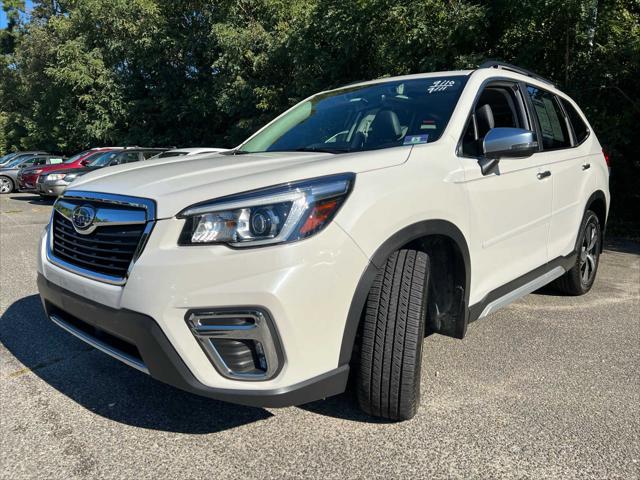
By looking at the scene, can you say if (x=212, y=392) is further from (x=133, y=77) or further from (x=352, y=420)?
(x=133, y=77)

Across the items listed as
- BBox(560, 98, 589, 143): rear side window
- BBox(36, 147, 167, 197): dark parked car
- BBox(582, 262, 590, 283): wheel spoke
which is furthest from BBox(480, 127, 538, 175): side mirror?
BBox(36, 147, 167, 197): dark parked car

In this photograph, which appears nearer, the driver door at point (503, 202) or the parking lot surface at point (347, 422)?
the parking lot surface at point (347, 422)

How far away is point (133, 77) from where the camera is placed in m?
22.3

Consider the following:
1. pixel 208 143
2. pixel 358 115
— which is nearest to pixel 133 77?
pixel 208 143

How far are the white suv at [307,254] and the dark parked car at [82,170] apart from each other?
10.5 metres

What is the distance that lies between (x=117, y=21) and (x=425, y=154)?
73.5 feet

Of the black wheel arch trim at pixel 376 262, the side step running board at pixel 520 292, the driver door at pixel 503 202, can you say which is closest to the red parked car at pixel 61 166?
the driver door at pixel 503 202

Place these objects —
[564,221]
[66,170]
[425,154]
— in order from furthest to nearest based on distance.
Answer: [66,170]
[564,221]
[425,154]

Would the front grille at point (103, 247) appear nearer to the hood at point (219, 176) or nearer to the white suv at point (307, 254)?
the white suv at point (307, 254)

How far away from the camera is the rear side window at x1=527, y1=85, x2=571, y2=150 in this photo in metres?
3.62

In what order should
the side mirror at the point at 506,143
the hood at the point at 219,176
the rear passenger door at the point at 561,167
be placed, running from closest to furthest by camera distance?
the hood at the point at 219,176 → the side mirror at the point at 506,143 → the rear passenger door at the point at 561,167

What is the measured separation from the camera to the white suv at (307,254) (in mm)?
1896

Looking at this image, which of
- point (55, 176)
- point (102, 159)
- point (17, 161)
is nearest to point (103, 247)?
point (55, 176)

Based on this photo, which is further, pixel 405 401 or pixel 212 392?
pixel 405 401
